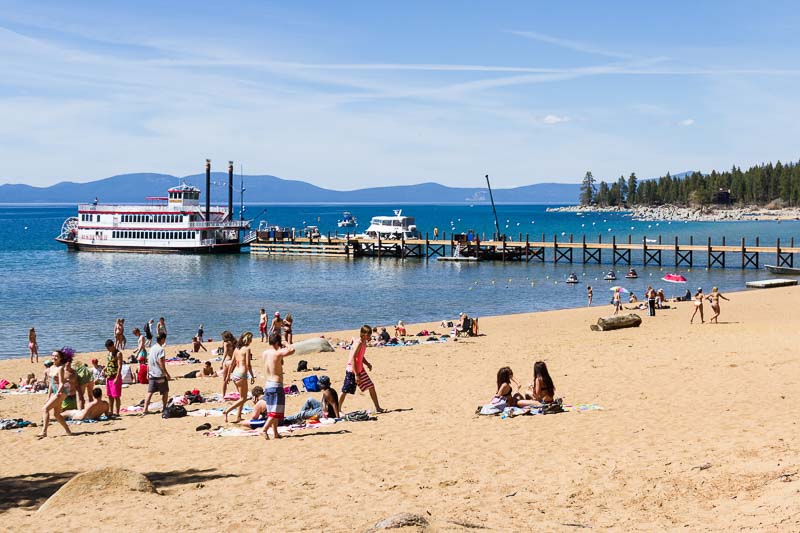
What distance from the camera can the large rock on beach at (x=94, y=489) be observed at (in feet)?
29.8

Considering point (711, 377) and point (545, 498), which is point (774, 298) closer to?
point (711, 377)

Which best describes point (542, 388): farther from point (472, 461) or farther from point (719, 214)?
point (719, 214)

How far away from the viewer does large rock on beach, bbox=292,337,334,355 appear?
25.2 meters

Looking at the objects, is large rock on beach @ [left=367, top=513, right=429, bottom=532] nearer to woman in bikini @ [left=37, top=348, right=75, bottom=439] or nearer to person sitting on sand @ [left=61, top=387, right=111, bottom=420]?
woman in bikini @ [left=37, top=348, right=75, bottom=439]

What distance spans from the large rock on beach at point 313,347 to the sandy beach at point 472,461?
18.7 ft

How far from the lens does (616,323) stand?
92.7 feet

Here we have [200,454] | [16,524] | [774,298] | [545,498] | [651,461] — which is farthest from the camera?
[774,298]

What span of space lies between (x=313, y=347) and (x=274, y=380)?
13086mm

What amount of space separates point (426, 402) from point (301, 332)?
20313 mm

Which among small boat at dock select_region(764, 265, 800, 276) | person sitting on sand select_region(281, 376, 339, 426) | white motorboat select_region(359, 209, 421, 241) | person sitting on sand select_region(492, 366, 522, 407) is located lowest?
person sitting on sand select_region(281, 376, 339, 426)

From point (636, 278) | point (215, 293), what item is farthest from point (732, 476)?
point (636, 278)

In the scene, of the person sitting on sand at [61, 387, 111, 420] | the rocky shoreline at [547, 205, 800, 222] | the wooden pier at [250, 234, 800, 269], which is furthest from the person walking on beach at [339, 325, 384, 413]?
the rocky shoreline at [547, 205, 800, 222]

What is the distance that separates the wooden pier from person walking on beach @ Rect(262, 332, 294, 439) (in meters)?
56.8

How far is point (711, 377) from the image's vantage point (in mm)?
17203
